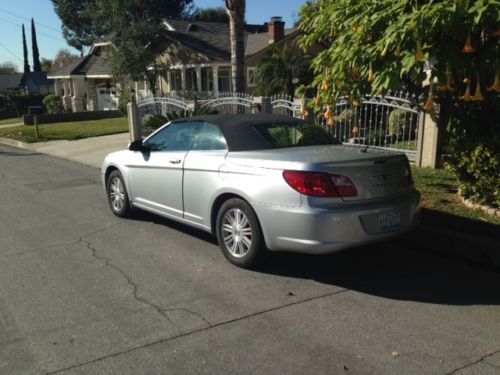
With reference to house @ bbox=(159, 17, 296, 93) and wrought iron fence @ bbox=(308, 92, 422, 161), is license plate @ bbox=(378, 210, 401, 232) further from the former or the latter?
house @ bbox=(159, 17, 296, 93)

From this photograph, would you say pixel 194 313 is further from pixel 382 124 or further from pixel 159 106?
pixel 159 106

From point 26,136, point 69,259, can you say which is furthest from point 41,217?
point 26,136

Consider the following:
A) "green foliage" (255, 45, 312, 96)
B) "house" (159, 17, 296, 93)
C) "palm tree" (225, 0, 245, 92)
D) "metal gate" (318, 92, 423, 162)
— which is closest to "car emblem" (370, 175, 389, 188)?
"metal gate" (318, 92, 423, 162)

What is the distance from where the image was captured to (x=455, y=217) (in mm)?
5949

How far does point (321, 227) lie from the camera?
4.24 metres

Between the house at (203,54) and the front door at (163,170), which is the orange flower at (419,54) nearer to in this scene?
the front door at (163,170)

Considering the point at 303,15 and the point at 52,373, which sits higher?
the point at 303,15

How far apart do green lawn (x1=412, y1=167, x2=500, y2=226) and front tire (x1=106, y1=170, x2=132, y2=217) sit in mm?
3888

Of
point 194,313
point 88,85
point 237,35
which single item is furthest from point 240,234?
point 88,85

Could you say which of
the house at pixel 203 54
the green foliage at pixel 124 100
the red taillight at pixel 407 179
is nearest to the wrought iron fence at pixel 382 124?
the red taillight at pixel 407 179

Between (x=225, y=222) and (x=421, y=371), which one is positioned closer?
(x=421, y=371)

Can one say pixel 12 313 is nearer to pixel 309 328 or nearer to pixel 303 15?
pixel 309 328

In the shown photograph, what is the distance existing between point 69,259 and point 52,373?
2314 mm

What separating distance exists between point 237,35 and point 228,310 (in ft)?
37.1
